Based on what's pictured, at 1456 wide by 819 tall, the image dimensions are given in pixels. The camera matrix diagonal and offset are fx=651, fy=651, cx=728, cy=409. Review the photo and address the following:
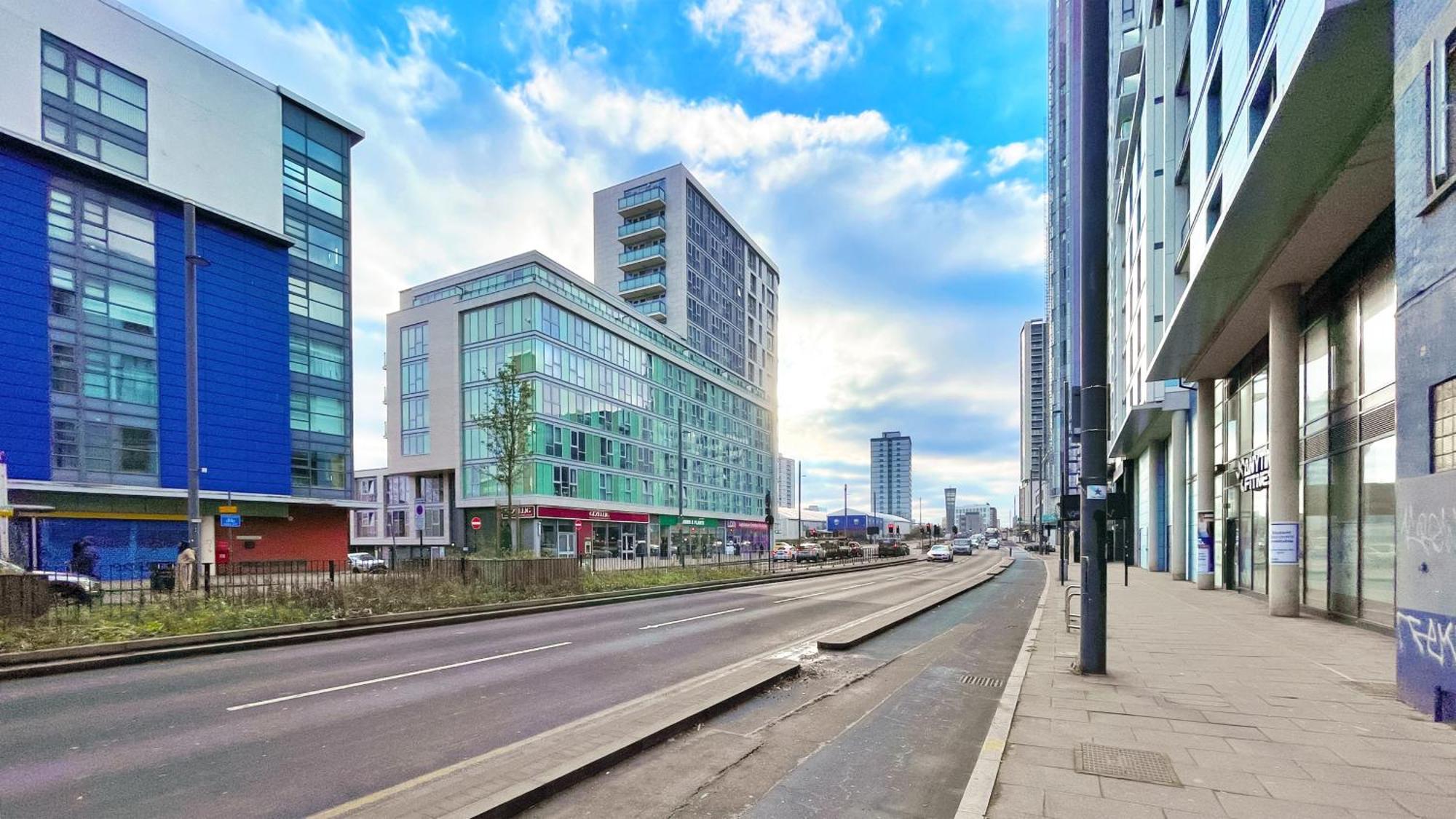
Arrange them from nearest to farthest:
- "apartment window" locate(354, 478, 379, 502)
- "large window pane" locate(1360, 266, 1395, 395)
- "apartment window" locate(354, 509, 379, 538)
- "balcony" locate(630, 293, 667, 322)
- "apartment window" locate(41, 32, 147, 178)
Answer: "large window pane" locate(1360, 266, 1395, 395)
"apartment window" locate(41, 32, 147, 178)
"apartment window" locate(354, 509, 379, 538)
"apartment window" locate(354, 478, 379, 502)
"balcony" locate(630, 293, 667, 322)

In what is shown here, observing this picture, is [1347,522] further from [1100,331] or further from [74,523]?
[74,523]

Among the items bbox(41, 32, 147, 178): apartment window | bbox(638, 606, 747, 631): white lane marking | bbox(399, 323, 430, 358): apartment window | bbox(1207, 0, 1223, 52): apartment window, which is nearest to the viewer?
bbox(638, 606, 747, 631): white lane marking

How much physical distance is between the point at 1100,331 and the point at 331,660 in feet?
41.4

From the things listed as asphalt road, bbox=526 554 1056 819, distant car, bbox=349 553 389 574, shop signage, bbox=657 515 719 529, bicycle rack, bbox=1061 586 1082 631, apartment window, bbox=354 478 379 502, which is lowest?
shop signage, bbox=657 515 719 529

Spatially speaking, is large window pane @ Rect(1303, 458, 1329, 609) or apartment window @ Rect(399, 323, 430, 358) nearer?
large window pane @ Rect(1303, 458, 1329, 609)

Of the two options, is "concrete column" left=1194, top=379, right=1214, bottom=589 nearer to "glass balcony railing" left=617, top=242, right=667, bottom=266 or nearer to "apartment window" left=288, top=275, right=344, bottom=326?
"apartment window" left=288, top=275, right=344, bottom=326

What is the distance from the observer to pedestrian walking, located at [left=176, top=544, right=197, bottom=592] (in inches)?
594

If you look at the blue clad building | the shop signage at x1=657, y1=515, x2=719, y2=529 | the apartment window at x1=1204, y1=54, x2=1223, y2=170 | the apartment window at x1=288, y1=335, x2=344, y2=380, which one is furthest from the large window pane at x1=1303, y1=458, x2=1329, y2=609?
the shop signage at x1=657, y1=515, x2=719, y2=529

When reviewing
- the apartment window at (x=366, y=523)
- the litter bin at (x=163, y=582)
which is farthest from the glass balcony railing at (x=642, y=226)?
the litter bin at (x=163, y=582)

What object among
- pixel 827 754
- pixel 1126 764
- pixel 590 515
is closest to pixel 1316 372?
pixel 1126 764

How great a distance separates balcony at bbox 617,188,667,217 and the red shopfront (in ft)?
116

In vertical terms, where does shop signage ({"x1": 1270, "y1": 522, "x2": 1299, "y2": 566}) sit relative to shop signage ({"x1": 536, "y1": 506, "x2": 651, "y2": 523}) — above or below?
above

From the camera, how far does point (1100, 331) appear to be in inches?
357

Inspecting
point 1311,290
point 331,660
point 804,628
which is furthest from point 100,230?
point 1311,290
